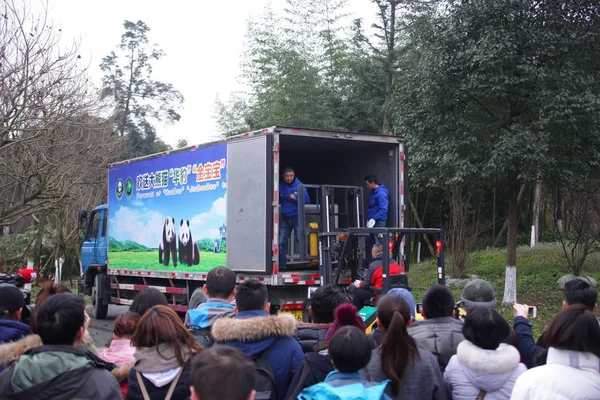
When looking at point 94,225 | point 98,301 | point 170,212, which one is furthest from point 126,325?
point 94,225

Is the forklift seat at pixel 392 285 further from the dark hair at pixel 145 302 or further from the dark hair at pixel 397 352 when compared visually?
the dark hair at pixel 397 352

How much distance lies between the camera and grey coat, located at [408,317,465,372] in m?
4.30

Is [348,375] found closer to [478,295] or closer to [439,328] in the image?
[439,328]

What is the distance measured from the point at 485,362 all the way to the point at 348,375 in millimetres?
825

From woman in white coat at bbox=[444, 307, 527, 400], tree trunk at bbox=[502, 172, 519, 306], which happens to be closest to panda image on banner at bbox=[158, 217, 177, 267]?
tree trunk at bbox=[502, 172, 519, 306]

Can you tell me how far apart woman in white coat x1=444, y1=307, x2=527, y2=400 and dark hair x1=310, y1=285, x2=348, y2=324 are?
99cm

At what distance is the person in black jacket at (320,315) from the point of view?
4.53 meters

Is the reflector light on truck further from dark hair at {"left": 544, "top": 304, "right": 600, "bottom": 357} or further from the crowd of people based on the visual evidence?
dark hair at {"left": 544, "top": 304, "right": 600, "bottom": 357}

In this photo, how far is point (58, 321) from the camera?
10.9 ft

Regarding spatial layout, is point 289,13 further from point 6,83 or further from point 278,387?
point 278,387

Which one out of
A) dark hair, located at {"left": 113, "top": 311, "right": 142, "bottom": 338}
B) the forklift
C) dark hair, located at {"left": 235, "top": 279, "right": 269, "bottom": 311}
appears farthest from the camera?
the forklift

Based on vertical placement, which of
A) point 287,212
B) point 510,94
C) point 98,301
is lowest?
point 98,301

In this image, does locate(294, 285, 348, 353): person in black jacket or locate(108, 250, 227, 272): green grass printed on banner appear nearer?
locate(294, 285, 348, 353): person in black jacket

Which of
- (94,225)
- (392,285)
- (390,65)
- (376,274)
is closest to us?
(392,285)
